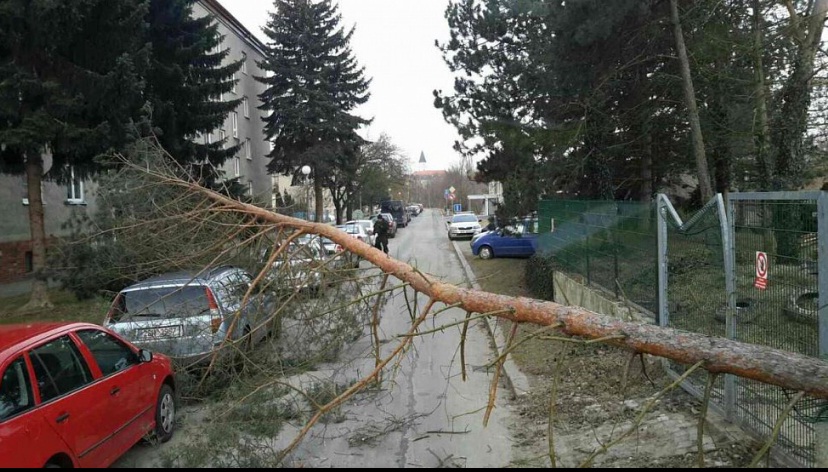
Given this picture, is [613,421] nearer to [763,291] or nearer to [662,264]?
[763,291]

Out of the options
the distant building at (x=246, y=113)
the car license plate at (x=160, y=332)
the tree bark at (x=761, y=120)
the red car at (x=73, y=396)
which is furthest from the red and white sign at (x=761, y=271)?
the distant building at (x=246, y=113)

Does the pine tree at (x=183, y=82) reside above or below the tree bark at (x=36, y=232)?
above

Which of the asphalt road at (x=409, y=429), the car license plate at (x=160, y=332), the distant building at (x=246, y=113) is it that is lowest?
the asphalt road at (x=409, y=429)

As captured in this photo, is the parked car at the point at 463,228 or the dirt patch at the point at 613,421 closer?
the dirt patch at the point at 613,421

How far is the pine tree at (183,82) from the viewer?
1457cm

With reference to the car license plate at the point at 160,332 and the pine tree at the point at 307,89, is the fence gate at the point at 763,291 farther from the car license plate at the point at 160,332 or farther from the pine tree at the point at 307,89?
the pine tree at the point at 307,89

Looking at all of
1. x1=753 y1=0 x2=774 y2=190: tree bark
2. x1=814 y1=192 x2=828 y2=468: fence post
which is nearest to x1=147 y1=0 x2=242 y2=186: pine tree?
x1=753 y1=0 x2=774 y2=190: tree bark

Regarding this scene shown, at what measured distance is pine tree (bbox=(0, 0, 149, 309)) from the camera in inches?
433

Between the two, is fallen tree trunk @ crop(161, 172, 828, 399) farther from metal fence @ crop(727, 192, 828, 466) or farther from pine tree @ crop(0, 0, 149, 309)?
pine tree @ crop(0, 0, 149, 309)

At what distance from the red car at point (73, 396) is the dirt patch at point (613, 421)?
A: 306 centimetres

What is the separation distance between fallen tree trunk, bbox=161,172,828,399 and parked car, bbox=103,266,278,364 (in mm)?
1856

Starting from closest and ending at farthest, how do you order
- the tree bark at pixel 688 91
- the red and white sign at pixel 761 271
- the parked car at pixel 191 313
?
the red and white sign at pixel 761 271, the parked car at pixel 191 313, the tree bark at pixel 688 91

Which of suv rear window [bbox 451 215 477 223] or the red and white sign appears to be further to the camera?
suv rear window [bbox 451 215 477 223]

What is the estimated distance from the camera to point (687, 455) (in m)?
4.15
